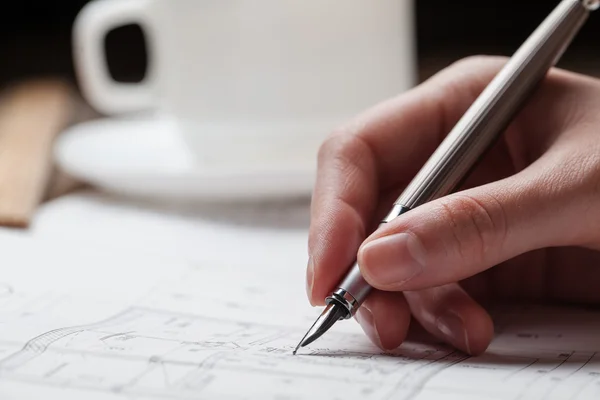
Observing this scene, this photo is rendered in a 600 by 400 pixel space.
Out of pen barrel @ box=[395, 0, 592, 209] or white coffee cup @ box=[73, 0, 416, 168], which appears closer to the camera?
pen barrel @ box=[395, 0, 592, 209]

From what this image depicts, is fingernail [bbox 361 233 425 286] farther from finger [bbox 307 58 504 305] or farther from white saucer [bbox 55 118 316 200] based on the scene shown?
white saucer [bbox 55 118 316 200]

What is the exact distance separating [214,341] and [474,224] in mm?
129

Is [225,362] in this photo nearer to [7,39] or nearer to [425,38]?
[425,38]

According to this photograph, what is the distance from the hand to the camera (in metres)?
0.37

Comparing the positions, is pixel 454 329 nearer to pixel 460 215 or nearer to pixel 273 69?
pixel 460 215

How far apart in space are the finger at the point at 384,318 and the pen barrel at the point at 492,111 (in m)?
0.05

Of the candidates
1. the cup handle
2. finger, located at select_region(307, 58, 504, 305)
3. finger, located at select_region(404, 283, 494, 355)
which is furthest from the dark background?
finger, located at select_region(404, 283, 494, 355)

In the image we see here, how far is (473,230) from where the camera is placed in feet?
1.19

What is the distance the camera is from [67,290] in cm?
46

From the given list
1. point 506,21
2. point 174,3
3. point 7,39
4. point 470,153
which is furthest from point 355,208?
point 7,39

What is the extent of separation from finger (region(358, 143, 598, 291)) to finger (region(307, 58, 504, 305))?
59 millimetres

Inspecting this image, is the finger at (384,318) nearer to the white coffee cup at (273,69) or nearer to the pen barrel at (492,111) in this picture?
the pen barrel at (492,111)

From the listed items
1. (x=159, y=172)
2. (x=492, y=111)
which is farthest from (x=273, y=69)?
(x=492, y=111)

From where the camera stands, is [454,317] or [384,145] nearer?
[454,317]
